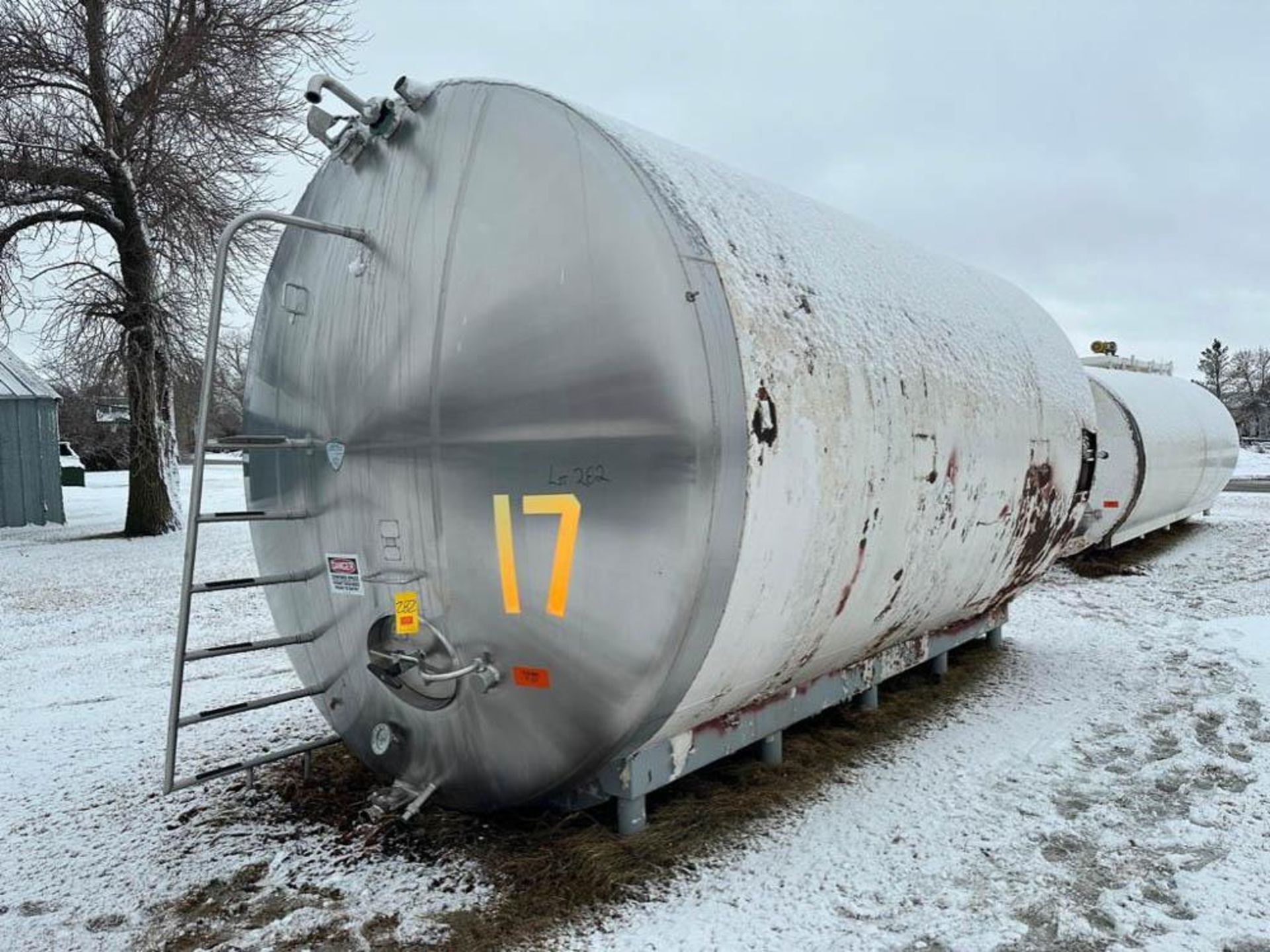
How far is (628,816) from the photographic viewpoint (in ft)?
10.9

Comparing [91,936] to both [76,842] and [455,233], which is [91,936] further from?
[455,233]

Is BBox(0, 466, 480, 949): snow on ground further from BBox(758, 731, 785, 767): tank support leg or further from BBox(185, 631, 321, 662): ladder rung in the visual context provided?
BBox(758, 731, 785, 767): tank support leg

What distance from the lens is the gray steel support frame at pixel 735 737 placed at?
3182 mm

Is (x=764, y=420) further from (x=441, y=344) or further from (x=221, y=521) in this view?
(x=221, y=521)

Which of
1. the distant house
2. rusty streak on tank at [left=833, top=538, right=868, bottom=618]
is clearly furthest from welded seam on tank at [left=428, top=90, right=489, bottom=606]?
the distant house

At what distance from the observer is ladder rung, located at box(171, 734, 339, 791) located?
3073 millimetres

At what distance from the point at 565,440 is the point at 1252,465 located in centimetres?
3553

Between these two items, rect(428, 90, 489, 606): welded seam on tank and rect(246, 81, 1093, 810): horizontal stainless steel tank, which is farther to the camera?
rect(428, 90, 489, 606): welded seam on tank

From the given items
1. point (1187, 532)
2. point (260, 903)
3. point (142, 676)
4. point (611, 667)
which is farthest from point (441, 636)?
point (1187, 532)

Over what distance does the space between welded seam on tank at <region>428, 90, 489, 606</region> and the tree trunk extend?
11.6 meters

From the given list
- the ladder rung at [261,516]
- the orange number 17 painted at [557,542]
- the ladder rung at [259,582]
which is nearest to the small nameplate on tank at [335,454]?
the ladder rung at [261,516]

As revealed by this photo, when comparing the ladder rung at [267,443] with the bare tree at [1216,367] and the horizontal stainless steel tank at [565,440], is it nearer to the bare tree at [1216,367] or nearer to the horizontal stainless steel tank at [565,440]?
the horizontal stainless steel tank at [565,440]

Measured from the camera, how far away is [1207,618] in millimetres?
7695

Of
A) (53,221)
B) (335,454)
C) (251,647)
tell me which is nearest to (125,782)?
(251,647)
